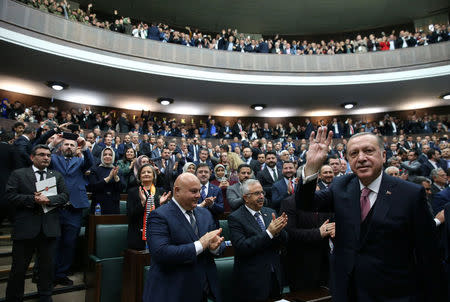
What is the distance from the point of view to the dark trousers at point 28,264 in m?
2.32

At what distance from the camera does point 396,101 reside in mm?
11391

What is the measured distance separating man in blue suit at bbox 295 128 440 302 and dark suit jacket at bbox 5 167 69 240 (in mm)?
2094

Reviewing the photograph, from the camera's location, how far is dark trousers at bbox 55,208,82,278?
295 cm

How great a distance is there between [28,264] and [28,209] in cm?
42

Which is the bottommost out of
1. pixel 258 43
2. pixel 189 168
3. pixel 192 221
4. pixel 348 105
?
pixel 192 221

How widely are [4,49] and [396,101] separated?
12059mm

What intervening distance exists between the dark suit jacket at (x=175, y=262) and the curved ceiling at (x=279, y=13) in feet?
34.7

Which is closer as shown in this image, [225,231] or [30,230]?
[30,230]

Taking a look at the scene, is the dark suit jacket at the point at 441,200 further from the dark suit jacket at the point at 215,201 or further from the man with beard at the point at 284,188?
the dark suit jacket at the point at 215,201

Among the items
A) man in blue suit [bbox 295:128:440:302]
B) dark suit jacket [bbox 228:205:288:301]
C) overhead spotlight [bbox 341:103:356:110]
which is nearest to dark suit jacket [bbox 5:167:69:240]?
dark suit jacket [bbox 228:205:288:301]

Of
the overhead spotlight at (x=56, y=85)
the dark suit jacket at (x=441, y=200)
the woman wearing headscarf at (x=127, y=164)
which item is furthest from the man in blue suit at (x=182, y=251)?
the overhead spotlight at (x=56, y=85)

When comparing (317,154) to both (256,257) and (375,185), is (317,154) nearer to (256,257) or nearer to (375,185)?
(375,185)

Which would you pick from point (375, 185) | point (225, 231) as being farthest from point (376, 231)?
point (225, 231)

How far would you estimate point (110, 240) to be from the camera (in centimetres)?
283
